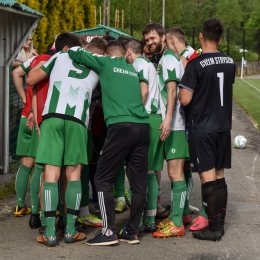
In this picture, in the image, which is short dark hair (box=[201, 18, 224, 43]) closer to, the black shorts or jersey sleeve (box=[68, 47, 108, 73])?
the black shorts

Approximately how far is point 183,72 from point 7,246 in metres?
2.37

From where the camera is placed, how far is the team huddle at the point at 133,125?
20.4 feet

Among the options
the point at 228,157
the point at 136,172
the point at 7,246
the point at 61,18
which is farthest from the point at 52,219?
the point at 61,18

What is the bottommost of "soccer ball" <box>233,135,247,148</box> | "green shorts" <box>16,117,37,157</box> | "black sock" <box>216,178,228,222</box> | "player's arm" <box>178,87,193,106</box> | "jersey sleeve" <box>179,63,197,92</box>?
"soccer ball" <box>233,135,247,148</box>

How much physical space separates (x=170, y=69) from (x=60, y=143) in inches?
50.7

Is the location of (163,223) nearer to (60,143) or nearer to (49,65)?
(60,143)

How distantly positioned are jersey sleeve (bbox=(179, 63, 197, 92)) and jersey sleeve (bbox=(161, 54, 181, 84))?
0.15 m

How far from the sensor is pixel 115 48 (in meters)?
6.41

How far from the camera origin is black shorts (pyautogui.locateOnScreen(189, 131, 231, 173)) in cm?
654

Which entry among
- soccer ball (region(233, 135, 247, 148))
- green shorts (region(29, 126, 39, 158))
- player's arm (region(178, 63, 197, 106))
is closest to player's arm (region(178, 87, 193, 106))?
player's arm (region(178, 63, 197, 106))

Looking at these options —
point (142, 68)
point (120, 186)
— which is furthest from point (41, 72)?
point (120, 186)

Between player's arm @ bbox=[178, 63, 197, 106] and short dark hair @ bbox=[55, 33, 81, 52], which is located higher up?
short dark hair @ bbox=[55, 33, 81, 52]

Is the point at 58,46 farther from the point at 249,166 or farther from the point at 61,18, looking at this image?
the point at 61,18

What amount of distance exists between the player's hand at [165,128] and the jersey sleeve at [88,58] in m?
0.82
